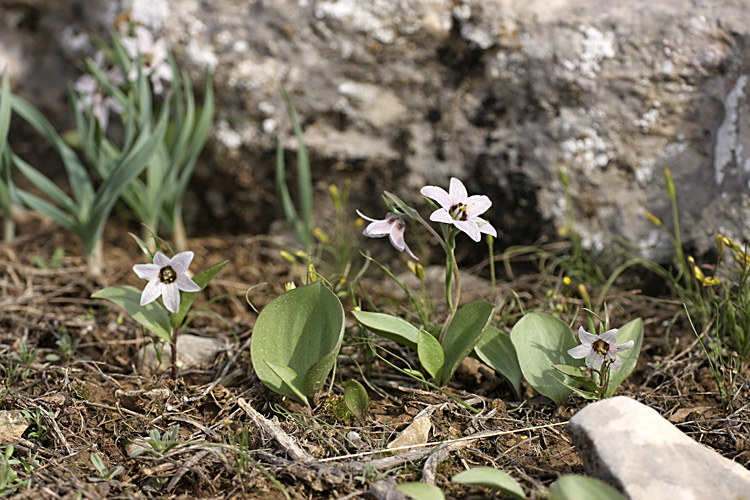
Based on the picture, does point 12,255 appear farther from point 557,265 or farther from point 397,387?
point 557,265

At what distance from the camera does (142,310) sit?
1.79 metres

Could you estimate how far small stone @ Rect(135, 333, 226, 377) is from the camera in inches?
76.7

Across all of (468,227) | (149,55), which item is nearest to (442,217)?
(468,227)

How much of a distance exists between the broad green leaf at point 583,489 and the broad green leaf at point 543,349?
470mm

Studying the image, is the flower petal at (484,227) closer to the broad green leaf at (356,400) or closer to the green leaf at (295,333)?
the green leaf at (295,333)

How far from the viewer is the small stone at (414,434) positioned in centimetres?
157

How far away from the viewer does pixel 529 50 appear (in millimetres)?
2555

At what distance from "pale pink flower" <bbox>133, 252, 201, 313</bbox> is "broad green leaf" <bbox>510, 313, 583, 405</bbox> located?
2.94ft

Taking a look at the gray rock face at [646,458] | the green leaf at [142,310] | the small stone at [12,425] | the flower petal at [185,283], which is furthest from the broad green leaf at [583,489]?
the small stone at [12,425]

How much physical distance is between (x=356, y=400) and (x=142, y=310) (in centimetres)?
67

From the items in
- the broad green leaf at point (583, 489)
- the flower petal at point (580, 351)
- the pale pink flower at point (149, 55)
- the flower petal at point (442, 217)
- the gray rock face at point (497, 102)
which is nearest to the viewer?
the broad green leaf at point (583, 489)

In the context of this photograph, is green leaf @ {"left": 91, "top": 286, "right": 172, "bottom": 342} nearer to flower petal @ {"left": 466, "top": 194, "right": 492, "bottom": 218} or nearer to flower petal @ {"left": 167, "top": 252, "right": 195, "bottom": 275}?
flower petal @ {"left": 167, "top": 252, "right": 195, "bottom": 275}

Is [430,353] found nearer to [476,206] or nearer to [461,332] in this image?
[461,332]

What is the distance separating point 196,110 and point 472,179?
1.27 m
